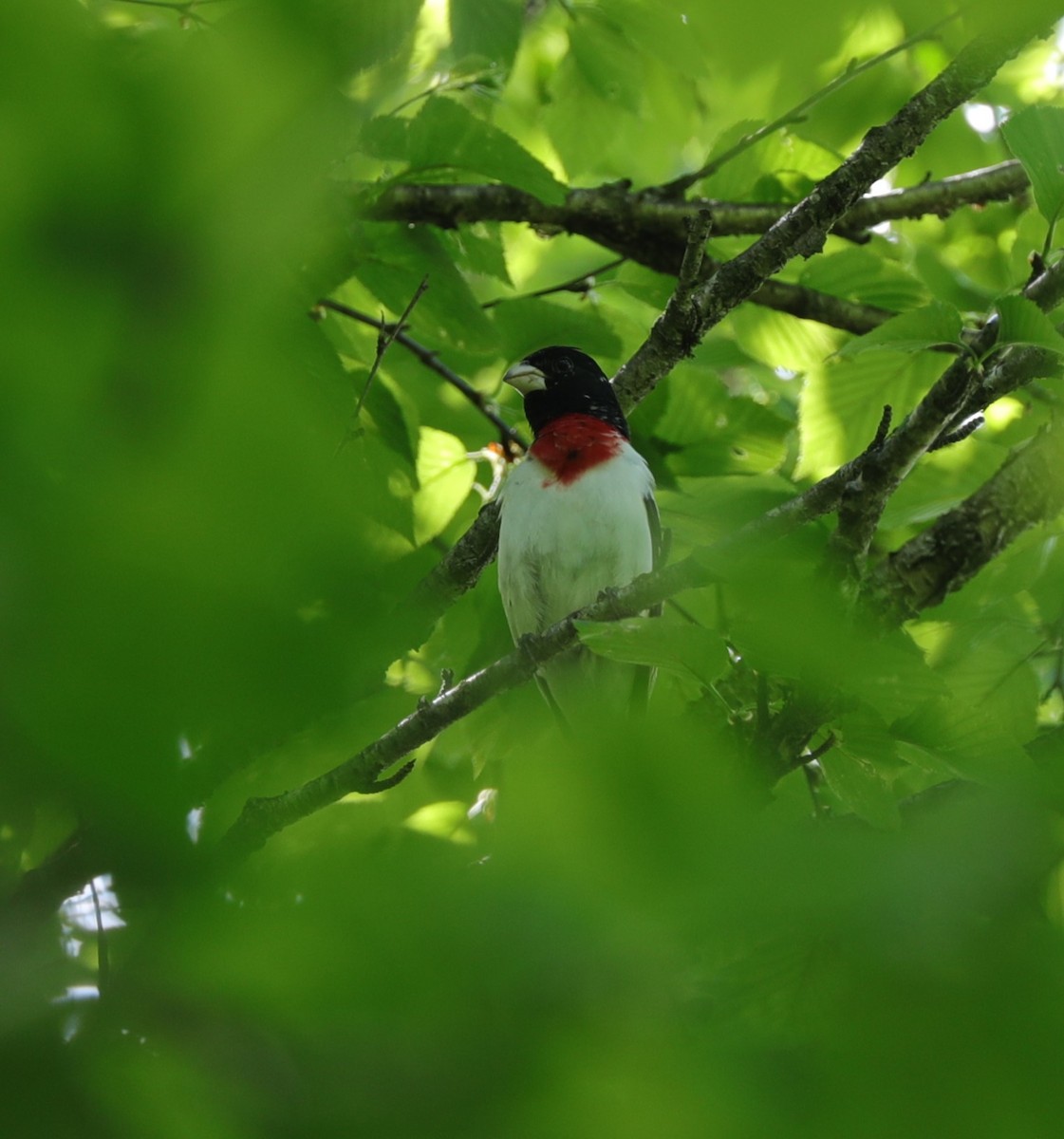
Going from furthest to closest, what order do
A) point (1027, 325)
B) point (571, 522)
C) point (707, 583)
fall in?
point (571, 522)
point (1027, 325)
point (707, 583)

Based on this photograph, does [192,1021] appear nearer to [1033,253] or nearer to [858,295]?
[1033,253]

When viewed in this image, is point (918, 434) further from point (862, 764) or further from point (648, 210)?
point (648, 210)

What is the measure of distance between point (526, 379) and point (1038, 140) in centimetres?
315

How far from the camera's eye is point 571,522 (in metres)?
5.97

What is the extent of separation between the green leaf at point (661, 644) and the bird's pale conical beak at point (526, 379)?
12.5 ft

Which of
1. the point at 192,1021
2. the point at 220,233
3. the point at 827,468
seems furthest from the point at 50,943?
the point at 827,468

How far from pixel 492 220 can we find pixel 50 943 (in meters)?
5.07

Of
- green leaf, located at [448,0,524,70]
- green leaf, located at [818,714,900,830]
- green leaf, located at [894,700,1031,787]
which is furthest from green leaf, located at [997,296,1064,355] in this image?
green leaf, located at [448,0,524,70]

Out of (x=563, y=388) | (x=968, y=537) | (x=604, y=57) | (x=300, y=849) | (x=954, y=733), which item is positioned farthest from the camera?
(x=563, y=388)

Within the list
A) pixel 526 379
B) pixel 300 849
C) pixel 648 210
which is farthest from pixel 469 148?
pixel 300 849

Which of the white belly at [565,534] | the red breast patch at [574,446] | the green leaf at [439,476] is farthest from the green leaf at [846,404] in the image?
the green leaf at [439,476]

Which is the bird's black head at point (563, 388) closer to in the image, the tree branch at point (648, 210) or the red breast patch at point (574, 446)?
the red breast patch at point (574, 446)

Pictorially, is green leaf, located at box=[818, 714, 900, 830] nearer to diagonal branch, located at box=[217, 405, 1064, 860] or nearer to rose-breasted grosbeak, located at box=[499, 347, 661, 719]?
diagonal branch, located at box=[217, 405, 1064, 860]

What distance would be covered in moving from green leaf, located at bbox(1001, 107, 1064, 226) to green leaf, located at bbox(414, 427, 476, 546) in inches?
99.4
